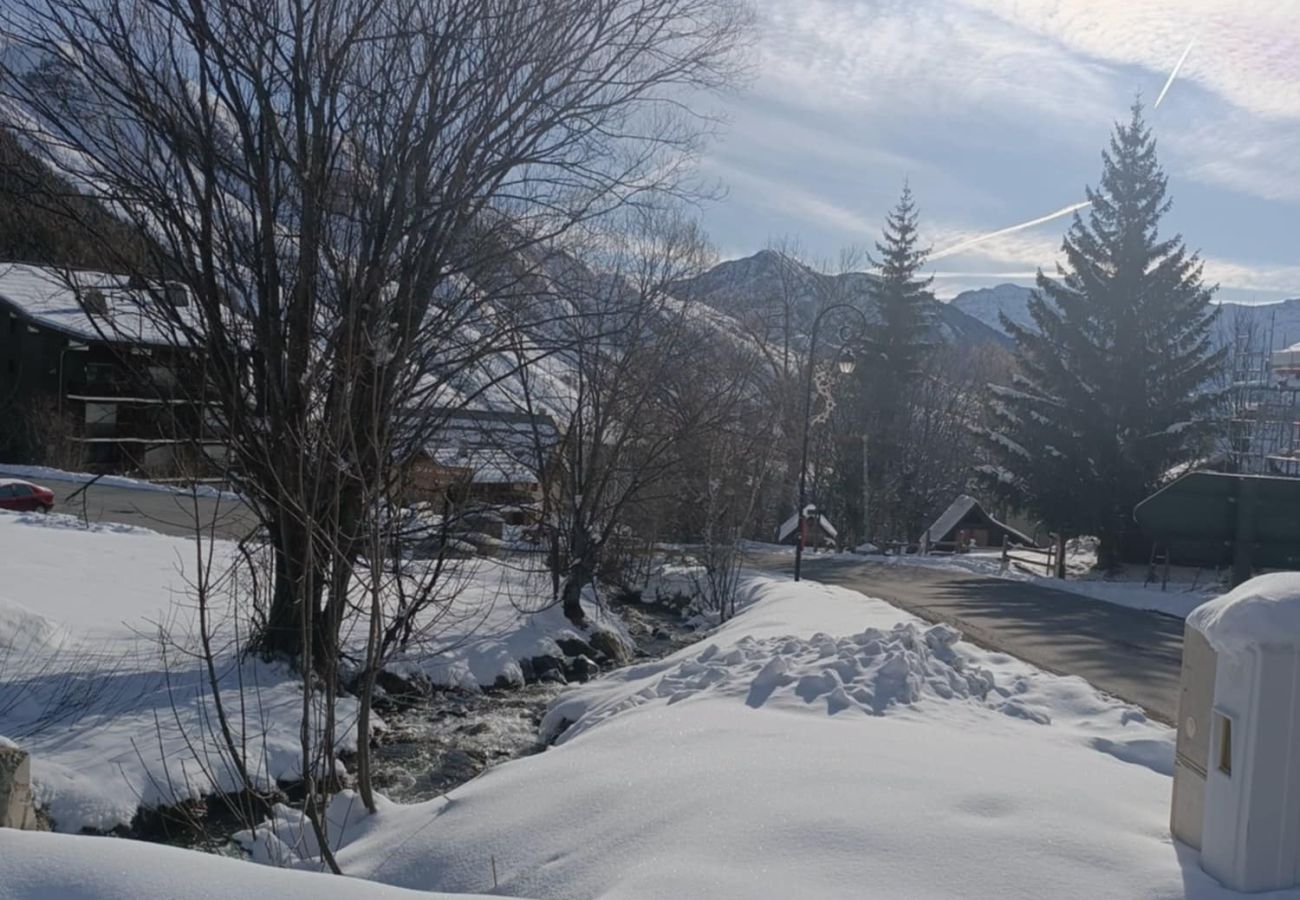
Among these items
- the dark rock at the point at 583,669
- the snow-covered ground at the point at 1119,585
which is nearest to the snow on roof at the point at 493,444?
the dark rock at the point at 583,669

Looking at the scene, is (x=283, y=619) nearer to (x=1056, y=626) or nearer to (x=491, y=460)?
(x=491, y=460)

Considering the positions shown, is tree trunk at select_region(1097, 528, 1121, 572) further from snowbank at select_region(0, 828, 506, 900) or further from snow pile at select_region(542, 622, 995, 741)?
snowbank at select_region(0, 828, 506, 900)

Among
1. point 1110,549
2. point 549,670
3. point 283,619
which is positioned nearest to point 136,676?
point 283,619

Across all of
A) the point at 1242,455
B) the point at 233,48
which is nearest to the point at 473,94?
the point at 233,48

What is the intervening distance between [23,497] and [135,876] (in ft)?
100.0

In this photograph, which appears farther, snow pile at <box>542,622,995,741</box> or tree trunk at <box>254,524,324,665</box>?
tree trunk at <box>254,524,324,665</box>

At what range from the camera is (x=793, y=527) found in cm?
4953

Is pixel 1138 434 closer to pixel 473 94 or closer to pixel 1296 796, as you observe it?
pixel 473 94

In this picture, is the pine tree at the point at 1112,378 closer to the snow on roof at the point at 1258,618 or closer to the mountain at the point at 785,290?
the mountain at the point at 785,290

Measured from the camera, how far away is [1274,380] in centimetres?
4928

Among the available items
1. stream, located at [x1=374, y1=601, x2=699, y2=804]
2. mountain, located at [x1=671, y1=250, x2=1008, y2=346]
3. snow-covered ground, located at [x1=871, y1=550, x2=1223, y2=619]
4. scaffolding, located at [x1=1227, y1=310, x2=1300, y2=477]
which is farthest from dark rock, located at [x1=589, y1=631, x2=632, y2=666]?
scaffolding, located at [x1=1227, y1=310, x2=1300, y2=477]

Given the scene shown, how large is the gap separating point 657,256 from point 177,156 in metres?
11.3

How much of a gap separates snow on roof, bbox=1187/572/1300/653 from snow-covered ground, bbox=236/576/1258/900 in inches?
36.3

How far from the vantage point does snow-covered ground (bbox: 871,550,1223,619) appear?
68.9 ft
